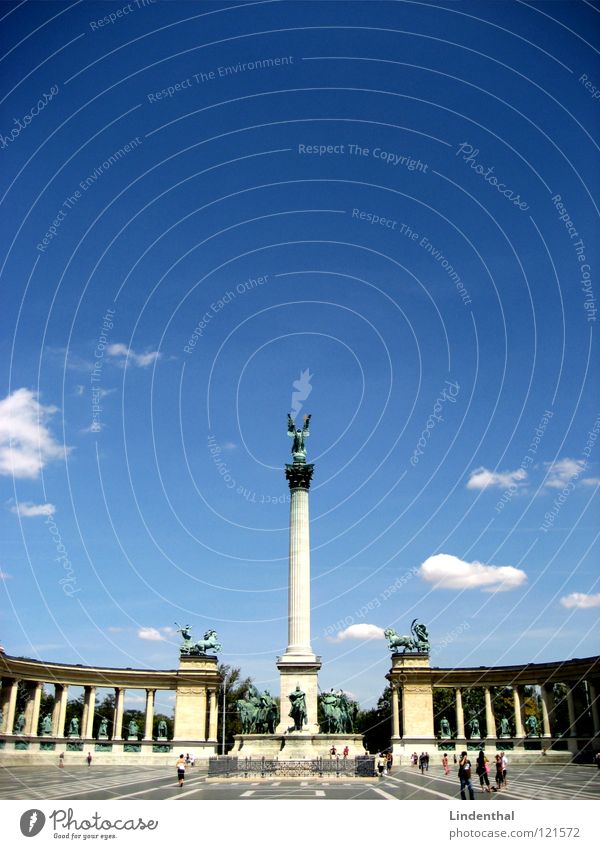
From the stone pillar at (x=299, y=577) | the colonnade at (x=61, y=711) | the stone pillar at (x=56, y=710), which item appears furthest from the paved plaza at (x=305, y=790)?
the stone pillar at (x=56, y=710)

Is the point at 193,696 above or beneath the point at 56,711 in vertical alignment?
above

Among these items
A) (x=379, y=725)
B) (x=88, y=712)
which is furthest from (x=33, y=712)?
(x=379, y=725)

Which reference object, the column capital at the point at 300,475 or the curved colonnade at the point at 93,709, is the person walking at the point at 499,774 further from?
the curved colonnade at the point at 93,709

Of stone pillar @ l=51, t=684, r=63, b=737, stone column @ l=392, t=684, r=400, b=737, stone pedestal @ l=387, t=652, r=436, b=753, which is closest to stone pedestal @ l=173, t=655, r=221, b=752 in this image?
stone pillar @ l=51, t=684, r=63, b=737

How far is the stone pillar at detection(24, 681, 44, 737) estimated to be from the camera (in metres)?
73.8

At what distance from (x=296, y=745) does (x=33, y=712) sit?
32.6 m

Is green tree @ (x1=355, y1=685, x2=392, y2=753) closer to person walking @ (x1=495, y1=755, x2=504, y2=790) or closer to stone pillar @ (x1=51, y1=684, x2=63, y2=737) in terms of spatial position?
stone pillar @ (x1=51, y1=684, x2=63, y2=737)

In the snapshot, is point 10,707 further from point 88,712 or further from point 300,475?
point 300,475

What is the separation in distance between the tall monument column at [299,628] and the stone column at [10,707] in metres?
27.4

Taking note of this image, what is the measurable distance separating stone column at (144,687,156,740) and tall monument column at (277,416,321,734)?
92.3ft

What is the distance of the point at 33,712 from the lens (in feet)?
244

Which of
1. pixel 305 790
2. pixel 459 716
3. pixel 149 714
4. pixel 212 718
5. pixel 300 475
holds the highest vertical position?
pixel 300 475
